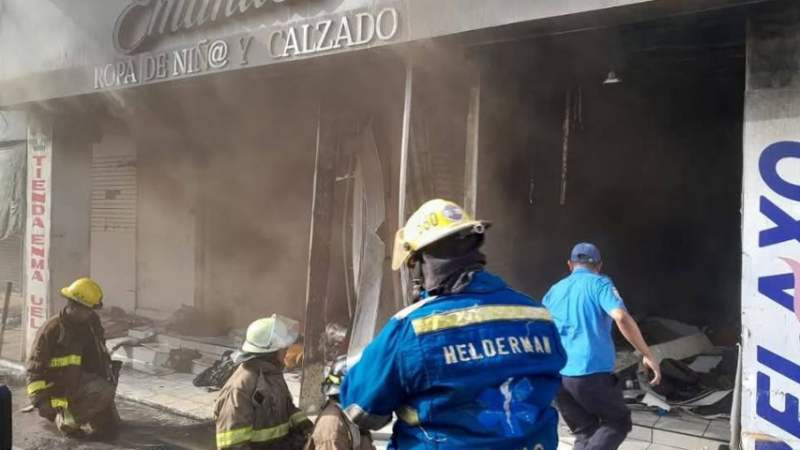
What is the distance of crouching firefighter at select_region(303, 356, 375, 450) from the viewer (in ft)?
10.0

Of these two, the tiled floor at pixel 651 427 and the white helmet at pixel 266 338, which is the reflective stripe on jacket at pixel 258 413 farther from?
the tiled floor at pixel 651 427

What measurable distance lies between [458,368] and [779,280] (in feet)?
9.15

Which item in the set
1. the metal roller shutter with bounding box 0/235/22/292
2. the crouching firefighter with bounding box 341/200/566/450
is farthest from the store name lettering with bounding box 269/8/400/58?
the metal roller shutter with bounding box 0/235/22/292

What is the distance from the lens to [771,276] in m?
3.91

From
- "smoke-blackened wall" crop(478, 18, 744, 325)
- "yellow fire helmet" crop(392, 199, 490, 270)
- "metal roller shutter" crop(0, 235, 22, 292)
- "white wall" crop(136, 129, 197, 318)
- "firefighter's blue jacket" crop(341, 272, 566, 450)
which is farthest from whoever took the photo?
"metal roller shutter" crop(0, 235, 22, 292)

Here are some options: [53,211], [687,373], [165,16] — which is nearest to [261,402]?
[687,373]

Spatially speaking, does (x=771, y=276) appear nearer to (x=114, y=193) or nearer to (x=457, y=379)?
(x=457, y=379)

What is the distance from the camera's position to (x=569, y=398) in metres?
4.50

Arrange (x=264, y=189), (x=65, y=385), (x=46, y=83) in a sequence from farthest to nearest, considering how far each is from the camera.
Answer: (x=264, y=189), (x=46, y=83), (x=65, y=385)

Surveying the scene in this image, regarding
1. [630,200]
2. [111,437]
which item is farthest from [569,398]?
[630,200]

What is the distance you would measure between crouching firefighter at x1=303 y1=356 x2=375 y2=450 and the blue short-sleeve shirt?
1774 millimetres

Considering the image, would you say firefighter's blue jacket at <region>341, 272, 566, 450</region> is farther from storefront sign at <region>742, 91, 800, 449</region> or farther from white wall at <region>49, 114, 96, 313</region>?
white wall at <region>49, 114, 96, 313</region>

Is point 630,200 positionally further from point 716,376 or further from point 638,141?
point 716,376

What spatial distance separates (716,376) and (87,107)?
783 centimetres
